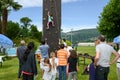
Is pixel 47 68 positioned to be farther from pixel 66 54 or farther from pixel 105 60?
pixel 105 60

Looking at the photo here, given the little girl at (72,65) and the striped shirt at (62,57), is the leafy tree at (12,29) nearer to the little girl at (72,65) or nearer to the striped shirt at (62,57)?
the striped shirt at (62,57)

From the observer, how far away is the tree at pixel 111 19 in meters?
67.0

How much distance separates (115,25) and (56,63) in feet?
169

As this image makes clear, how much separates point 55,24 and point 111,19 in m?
45.7

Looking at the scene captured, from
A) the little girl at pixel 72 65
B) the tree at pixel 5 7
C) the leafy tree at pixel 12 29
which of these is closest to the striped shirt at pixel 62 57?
the little girl at pixel 72 65

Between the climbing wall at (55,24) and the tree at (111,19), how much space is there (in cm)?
4493

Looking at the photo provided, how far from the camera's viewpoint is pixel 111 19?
67.3 meters

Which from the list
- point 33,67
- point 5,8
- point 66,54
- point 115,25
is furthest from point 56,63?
point 115,25

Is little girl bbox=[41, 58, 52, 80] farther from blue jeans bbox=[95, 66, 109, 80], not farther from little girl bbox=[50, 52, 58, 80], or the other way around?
blue jeans bbox=[95, 66, 109, 80]

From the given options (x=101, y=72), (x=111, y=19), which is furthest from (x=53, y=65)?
(x=111, y=19)

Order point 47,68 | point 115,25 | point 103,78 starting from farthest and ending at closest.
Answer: point 115,25
point 47,68
point 103,78

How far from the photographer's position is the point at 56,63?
16.8 m

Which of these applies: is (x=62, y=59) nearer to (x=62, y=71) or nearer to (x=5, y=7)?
(x=62, y=71)

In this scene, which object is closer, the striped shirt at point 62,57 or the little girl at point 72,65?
the little girl at point 72,65
